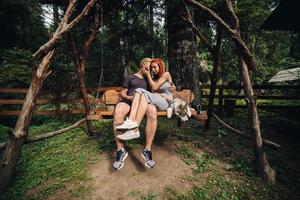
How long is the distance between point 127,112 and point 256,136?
2.24 meters

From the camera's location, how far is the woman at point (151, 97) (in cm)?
367

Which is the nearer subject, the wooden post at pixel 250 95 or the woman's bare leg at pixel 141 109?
the woman's bare leg at pixel 141 109

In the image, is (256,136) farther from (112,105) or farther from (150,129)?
(112,105)

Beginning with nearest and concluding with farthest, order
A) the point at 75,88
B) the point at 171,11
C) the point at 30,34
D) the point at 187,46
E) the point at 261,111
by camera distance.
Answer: the point at 187,46, the point at 171,11, the point at 75,88, the point at 261,111, the point at 30,34

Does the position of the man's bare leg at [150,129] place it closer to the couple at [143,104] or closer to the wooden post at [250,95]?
the couple at [143,104]

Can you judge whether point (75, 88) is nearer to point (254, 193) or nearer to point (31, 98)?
point (31, 98)

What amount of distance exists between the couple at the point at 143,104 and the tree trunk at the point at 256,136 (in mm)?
Answer: 1348

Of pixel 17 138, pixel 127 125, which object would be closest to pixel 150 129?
pixel 127 125

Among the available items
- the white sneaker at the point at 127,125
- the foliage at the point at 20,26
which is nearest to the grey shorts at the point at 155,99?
the white sneaker at the point at 127,125

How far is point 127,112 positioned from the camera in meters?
4.13

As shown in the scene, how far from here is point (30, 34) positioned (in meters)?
12.0

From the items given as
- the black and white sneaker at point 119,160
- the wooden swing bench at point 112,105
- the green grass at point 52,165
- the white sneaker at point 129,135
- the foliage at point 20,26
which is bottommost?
the green grass at point 52,165

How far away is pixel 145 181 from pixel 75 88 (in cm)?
597

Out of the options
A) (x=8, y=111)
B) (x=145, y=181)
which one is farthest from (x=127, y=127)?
(x=8, y=111)
